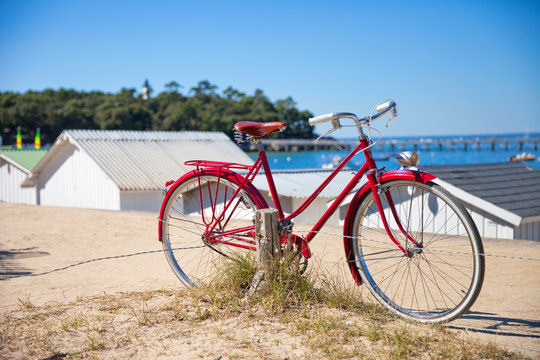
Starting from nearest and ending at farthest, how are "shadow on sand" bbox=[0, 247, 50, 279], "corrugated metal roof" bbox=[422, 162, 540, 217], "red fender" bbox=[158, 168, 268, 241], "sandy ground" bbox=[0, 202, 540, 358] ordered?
"sandy ground" bbox=[0, 202, 540, 358] → "red fender" bbox=[158, 168, 268, 241] → "shadow on sand" bbox=[0, 247, 50, 279] → "corrugated metal roof" bbox=[422, 162, 540, 217]

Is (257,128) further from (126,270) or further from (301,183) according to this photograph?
(301,183)

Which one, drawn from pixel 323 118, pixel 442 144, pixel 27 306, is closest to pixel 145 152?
pixel 27 306

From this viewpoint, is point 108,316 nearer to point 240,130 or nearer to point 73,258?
point 240,130

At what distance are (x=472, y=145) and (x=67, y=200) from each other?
398 feet

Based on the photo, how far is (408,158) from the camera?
11.4ft

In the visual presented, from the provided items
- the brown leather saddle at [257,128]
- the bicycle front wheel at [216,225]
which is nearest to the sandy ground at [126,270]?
the bicycle front wheel at [216,225]

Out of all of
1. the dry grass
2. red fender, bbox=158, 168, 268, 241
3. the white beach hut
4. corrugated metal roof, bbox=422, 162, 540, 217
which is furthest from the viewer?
the white beach hut

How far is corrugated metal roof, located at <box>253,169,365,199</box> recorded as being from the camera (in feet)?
55.9

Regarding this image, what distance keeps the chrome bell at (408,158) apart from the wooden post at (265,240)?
36.3 inches

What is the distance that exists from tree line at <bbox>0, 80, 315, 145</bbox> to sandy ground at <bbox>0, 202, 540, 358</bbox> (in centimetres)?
6517

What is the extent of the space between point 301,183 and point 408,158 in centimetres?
1569

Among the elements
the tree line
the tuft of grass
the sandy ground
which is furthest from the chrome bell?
the tree line

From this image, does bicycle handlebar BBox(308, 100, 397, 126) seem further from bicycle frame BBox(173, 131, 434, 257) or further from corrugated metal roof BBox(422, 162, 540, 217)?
corrugated metal roof BBox(422, 162, 540, 217)

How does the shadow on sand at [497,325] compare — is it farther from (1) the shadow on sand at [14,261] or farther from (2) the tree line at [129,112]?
(2) the tree line at [129,112]
